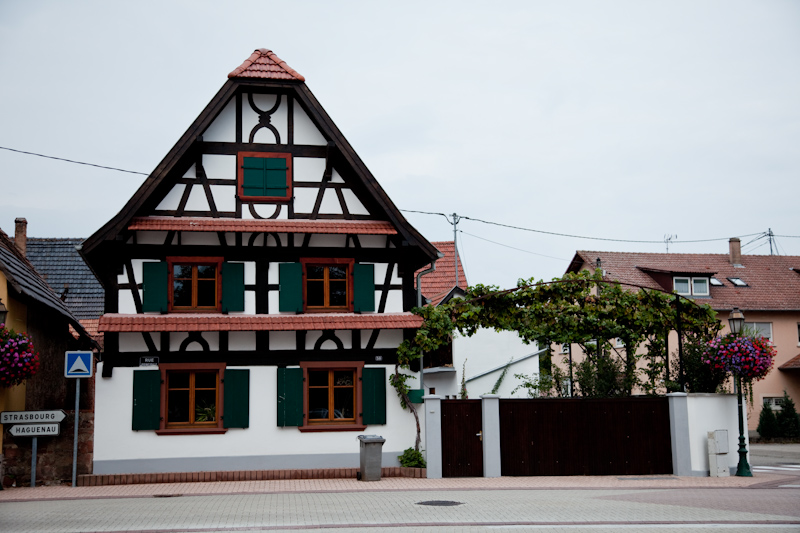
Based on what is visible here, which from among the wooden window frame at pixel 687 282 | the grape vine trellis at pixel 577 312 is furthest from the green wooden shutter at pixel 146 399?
the wooden window frame at pixel 687 282

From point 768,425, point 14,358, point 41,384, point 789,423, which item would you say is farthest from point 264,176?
point 789,423

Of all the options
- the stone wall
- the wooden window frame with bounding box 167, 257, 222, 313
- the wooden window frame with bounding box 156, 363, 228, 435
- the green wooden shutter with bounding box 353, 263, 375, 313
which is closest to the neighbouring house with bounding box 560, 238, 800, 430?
the green wooden shutter with bounding box 353, 263, 375, 313

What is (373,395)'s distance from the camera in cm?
2011

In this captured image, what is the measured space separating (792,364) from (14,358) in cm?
3577

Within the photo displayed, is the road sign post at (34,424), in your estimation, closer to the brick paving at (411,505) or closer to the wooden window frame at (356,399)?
the brick paving at (411,505)

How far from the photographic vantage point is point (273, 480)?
19.2m

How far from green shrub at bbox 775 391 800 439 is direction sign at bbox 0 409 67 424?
105 ft

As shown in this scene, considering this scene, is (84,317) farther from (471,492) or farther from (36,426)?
(471,492)

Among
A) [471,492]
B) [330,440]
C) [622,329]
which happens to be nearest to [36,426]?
[330,440]

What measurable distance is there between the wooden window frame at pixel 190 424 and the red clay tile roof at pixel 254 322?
1031 millimetres

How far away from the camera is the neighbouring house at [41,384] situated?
18.2 m

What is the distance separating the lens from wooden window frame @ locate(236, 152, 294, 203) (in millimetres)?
20297

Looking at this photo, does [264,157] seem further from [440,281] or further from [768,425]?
[768,425]

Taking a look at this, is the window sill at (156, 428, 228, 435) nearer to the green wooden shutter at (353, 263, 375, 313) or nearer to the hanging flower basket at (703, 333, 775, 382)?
the green wooden shutter at (353, 263, 375, 313)
